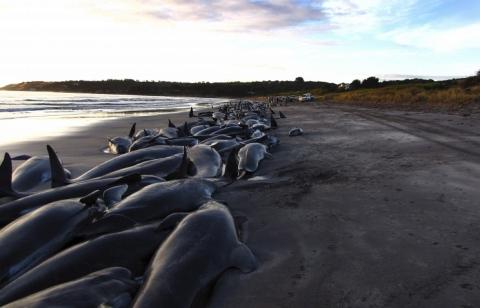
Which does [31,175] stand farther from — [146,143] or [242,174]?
[242,174]

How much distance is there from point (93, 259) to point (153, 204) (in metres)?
1.33

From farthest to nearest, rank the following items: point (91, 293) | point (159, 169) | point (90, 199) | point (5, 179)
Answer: point (159, 169) → point (5, 179) → point (90, 199) → point (91, 293)

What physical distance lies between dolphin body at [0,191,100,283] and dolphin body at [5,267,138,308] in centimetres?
81

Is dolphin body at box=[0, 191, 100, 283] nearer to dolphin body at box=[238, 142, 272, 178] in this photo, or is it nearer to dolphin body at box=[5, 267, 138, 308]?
dolphin body at box=[5, 267, 138, 308]

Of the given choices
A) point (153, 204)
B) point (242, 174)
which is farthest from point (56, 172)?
point (242, 174)

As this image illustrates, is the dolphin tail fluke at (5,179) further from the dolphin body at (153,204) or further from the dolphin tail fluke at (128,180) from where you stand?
the dolphin body at (153,204)

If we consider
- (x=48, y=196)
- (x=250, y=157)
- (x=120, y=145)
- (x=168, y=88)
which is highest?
(x=48, y=196)

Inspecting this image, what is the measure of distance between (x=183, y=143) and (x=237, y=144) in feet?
4.26

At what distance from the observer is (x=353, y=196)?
5.77 meters

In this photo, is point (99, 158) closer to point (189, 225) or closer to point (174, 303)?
point (189, 225)

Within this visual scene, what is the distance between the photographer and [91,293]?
2.87 metres

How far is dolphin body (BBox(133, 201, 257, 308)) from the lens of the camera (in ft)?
9.48

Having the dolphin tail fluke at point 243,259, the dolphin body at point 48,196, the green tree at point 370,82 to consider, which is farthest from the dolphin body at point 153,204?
the green tree at point 370,82

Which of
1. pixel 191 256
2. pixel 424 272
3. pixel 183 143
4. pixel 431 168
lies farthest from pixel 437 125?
pixel 191 256
